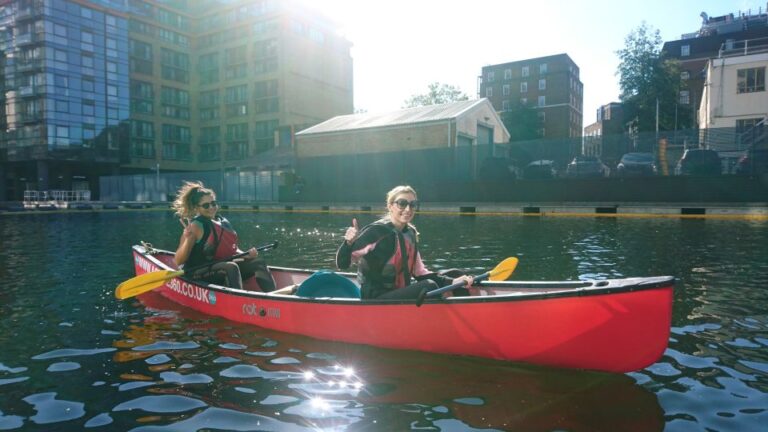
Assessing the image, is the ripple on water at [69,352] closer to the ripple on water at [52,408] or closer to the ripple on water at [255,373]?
the ripple on water at [52,408]

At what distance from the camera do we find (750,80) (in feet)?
114

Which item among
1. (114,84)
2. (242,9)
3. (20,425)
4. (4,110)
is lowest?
(20,425)

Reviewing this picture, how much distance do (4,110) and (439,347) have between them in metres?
72.2

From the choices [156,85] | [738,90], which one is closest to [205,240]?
[738,90]

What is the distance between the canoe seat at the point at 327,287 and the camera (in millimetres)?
6645

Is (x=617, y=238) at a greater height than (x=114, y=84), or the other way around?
(x=114, y=84)

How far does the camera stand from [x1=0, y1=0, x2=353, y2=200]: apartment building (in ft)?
188

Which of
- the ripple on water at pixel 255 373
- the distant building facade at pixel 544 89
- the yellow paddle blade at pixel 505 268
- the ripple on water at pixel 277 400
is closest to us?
the ripple on water at pixel 277 400

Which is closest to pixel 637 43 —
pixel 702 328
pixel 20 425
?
pixel 702 328

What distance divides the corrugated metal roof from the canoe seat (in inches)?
1217

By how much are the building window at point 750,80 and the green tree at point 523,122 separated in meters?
31.9

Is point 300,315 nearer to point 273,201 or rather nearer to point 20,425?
point 20,425

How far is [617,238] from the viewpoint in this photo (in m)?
15.6

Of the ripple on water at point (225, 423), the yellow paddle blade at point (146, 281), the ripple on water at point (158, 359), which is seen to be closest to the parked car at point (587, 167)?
the yellow paddle blade at point (146, 281)
